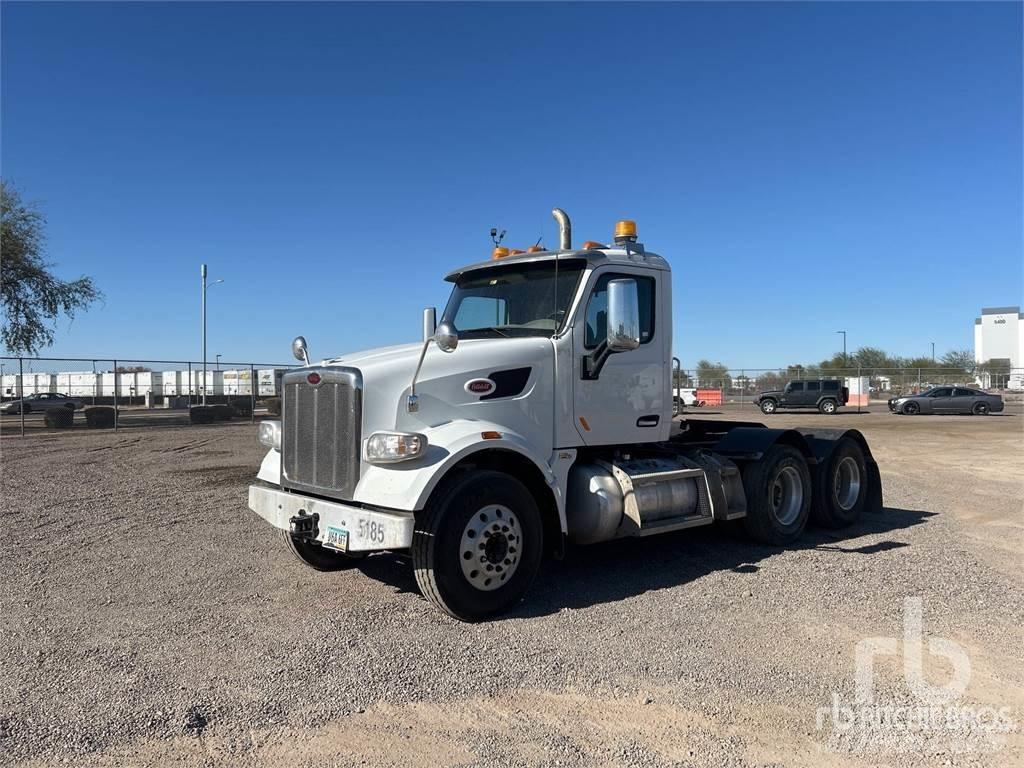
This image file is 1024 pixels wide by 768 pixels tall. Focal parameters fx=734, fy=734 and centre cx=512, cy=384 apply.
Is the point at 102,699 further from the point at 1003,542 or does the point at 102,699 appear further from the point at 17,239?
the point at 17,239

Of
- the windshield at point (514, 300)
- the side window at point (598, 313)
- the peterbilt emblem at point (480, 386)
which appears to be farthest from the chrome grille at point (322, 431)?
the side window at point (598, 313)

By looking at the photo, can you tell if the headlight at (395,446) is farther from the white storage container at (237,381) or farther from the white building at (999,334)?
the white building at (999,334)

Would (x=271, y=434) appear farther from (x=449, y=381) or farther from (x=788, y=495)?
(x=788, y=495)

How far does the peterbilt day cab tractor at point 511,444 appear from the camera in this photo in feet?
15.9

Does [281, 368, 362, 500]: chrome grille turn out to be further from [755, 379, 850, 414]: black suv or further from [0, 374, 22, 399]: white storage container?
[755, 379, 850, 414]: black suv

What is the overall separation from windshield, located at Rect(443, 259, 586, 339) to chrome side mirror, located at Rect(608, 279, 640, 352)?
0.38 m

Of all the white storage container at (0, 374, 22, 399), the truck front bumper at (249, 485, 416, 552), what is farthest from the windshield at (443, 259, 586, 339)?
the white storage container at (0, 374, 22, 399)

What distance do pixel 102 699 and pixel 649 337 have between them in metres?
4.74

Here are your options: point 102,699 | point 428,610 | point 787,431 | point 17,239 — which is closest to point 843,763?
point 428,610

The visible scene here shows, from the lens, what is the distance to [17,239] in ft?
83.1

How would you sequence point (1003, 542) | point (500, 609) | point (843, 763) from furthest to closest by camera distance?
point (1003, 542)
point (500, 609)
point (843, 763)

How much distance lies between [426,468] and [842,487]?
5714 mm

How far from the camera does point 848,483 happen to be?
845cm

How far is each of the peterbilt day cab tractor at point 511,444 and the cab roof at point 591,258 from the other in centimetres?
2
